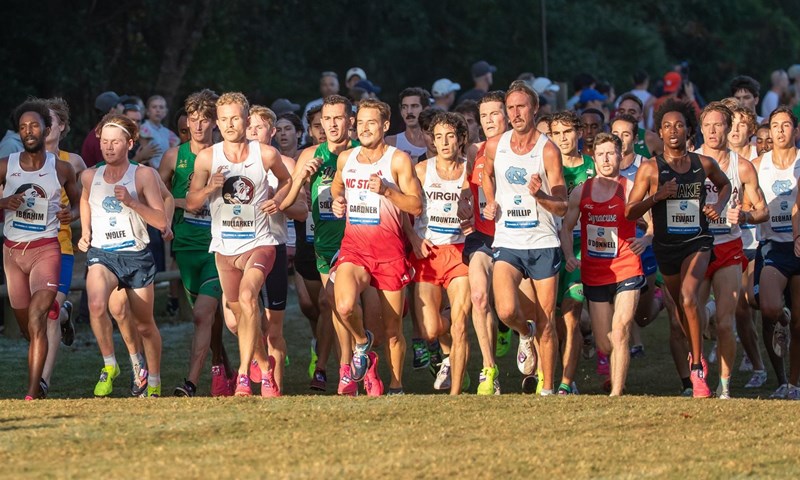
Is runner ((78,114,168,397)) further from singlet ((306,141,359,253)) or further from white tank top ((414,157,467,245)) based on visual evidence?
white tank top ((414,157,467,245))

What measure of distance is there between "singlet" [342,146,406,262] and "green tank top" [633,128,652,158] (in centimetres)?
371

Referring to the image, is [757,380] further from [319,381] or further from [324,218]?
[324,218]

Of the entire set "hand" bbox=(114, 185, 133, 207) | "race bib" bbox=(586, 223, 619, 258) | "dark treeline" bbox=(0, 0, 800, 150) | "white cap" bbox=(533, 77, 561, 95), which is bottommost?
"race bib" bbox=(586, 223, 619, 258)

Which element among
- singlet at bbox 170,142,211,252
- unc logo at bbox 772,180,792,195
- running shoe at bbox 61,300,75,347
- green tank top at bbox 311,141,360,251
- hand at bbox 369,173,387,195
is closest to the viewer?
hand at bbox 369,173,387,195

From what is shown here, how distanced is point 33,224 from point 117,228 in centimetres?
62

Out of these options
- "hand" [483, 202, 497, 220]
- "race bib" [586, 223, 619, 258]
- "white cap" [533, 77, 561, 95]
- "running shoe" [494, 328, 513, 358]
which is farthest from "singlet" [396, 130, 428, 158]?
"white cap" [533, 77, 561, 95]

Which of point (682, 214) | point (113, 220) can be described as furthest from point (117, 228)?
point (682, 214)

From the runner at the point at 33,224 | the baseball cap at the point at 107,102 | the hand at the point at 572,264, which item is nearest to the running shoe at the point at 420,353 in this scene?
the hand at the point at 572,264

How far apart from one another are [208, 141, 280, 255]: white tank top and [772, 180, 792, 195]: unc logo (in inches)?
156

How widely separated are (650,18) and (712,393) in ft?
68.5

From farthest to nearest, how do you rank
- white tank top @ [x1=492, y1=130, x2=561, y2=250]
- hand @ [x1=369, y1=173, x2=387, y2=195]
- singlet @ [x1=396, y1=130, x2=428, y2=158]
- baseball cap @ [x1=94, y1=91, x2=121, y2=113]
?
baseball cap @ [x1=94, y1=91, x2=121, y2=113], singlet @ [x1=396, y1=130, x2=428, y2=158], white tank top @ [x1=492, y1=130, x2=561, y2=250], hand @ [x1=369, y1=173, x2=387, y2=195]

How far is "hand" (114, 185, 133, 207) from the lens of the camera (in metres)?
11.7

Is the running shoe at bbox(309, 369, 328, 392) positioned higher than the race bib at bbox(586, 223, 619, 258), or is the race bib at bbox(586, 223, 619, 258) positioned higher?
the race bib at bbox(586, 223, 619, 258)

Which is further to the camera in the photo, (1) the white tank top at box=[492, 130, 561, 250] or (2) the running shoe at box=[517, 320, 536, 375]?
(2) the running shoe at box=[517, 320, 536, 375]
